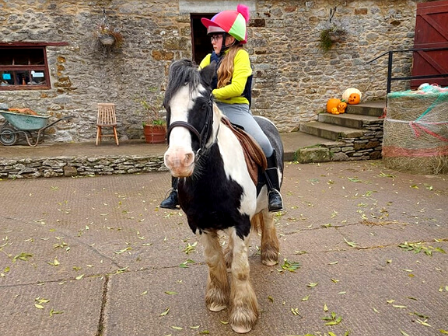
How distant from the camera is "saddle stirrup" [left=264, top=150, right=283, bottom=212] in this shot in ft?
9.41

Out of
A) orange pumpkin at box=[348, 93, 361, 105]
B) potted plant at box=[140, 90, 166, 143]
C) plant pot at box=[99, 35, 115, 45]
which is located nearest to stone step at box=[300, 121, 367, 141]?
orange pumpkin at box=[348, 93, 361, 105]

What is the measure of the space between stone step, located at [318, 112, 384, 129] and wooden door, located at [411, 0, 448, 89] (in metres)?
2.52

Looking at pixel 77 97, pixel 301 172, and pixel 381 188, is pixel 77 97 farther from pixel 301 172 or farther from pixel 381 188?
pixel 381 188

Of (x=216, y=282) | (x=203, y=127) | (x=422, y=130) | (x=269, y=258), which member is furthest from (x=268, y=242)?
(x=422, y=130)

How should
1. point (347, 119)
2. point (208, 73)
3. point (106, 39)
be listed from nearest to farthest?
point (208, 73)
point (106, 39)
point (347, 119)

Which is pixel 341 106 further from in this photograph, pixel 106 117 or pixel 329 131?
pixel 106 117

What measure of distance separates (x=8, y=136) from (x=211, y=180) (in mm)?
8074

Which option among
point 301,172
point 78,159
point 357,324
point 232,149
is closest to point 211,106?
point 232,149

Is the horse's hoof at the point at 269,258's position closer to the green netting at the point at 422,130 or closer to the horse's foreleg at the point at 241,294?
the horse's foreleg at the point at 241,294

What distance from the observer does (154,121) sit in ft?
28.8

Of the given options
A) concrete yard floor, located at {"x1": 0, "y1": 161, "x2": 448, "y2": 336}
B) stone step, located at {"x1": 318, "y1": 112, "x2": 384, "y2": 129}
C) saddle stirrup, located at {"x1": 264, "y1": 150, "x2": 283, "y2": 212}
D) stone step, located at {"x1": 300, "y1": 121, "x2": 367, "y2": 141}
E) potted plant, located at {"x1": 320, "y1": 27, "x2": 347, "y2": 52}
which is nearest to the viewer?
concrete yard floor, located at {"x1": 0, "y1": 161, "x2": 448, "y2": 336}

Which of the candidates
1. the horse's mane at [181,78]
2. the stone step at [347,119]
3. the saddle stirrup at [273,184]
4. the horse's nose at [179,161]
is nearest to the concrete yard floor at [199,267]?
the saddle stirrup at [273,184]

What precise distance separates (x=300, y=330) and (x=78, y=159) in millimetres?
5790

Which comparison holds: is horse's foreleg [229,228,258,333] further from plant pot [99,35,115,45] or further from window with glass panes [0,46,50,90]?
window with glass panes [0,46,50,90]
